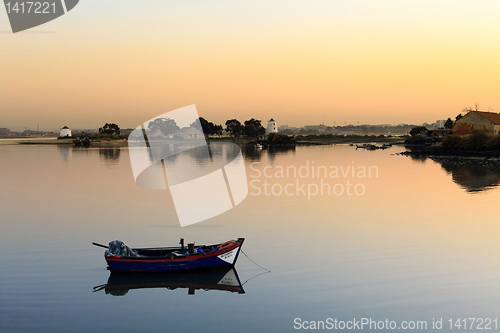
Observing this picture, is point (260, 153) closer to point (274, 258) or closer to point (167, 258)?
point (274, 258)

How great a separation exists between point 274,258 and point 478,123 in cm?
9734

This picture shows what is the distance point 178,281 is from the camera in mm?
18188

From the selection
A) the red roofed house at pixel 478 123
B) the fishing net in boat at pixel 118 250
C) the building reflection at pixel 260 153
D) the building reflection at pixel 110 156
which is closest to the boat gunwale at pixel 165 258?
the fishing net in boat at pixel 118 250

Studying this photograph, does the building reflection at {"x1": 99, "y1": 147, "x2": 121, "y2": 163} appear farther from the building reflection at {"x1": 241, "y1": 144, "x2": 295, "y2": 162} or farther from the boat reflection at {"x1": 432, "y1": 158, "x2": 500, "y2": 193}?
the boat reflection at {"x1": 432, "y1": 158, "x2": 500, "y2": 193}

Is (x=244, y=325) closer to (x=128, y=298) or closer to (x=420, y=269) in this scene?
(x=128, y=298)

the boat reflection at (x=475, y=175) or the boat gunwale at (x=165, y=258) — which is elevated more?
the boat gunwale at (x=165, y=258)

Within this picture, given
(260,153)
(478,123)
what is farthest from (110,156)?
(478,123)

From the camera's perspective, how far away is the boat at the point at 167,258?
1847 centimetres

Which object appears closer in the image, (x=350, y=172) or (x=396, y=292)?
(x=396, y=292)

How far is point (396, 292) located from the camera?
16.6m

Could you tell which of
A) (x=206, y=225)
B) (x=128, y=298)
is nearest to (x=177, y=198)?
(x=206, y=225)

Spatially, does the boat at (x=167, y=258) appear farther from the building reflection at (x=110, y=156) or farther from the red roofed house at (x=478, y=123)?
the red roofed house at (x=478, y=123)

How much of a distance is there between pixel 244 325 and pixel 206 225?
14.8 metres

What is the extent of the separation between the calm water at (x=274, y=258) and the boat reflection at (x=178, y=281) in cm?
37
